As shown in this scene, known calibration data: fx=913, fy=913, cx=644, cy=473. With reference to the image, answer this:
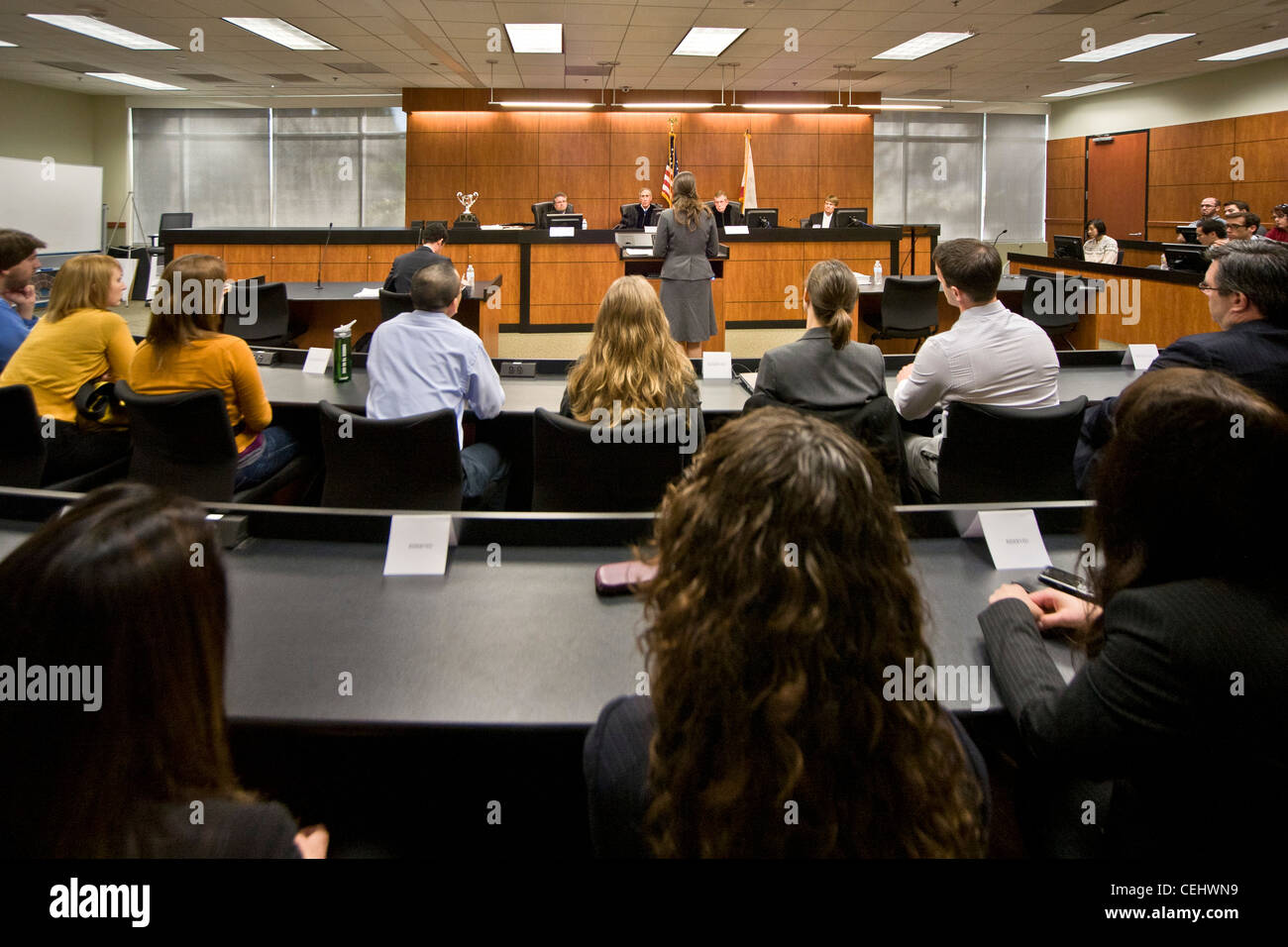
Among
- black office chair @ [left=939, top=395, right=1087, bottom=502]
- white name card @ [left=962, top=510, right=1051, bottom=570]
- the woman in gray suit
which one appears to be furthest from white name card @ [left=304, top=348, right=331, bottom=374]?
white name card @ [left=962, top=510, right=1051, bottom=570]

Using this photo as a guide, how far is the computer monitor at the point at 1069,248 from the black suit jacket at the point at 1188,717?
8.65 metres

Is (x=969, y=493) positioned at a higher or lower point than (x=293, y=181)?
lower

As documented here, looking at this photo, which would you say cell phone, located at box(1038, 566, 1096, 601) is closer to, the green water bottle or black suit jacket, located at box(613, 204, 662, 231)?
the green water bottle

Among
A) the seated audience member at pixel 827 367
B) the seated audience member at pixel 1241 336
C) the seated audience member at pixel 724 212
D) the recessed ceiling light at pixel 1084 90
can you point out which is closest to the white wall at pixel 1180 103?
the recessed ceiling light at pixel 1084 90

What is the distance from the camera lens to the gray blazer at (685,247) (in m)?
6.39

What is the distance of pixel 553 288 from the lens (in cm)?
871

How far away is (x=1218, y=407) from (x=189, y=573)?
1080mm

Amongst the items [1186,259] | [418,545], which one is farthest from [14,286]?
[1186,259]

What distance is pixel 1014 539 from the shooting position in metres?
1.68

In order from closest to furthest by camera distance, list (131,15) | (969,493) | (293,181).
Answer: (969,493) < (131,15) < (293,181)

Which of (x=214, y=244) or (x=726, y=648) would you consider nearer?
(x=726, y=648)

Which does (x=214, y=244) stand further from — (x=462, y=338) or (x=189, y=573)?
(x=189, y=573)
